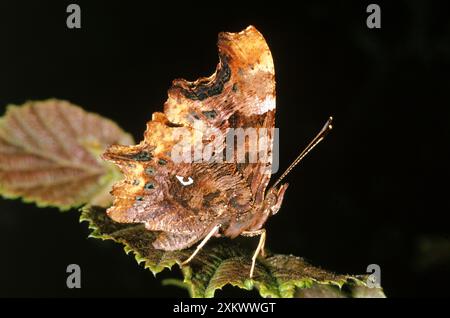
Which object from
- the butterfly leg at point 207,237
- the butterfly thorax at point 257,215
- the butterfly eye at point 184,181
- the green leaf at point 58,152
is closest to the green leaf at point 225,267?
the butterfly leg at point 207,237

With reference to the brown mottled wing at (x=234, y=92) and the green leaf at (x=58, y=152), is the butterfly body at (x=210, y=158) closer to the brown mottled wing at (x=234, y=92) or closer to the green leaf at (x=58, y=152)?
the brown mottled wing at (x=234, y=92)

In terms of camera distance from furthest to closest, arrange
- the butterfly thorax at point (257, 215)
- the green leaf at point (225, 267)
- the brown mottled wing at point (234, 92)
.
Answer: the butterfly thorax at point (257, 215) → the brown mottled wing at point (234, 92) → the green leaf at point (225, 267)

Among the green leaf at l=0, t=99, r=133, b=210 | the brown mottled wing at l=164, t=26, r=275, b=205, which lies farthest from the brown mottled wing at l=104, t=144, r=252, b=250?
the green leaf at l=0, t=99, r=133, b=210

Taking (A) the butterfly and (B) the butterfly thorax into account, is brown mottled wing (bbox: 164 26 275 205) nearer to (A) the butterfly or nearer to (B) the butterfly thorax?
(A) the butterfly

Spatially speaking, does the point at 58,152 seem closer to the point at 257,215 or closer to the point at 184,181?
the point at 184,181

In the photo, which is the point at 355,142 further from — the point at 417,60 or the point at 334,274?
the point at 334,274

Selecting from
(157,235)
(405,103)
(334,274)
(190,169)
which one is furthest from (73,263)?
(405,103)
